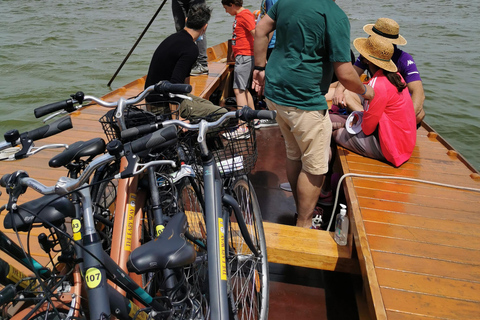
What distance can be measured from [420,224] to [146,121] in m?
1.73

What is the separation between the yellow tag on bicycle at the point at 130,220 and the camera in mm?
1809

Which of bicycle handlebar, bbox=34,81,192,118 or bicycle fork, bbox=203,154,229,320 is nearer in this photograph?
bicycle fork, bbox=203,154,229,320

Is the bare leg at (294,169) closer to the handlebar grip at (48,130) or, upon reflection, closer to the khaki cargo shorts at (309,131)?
the khaki cargo shorts at (309,131)

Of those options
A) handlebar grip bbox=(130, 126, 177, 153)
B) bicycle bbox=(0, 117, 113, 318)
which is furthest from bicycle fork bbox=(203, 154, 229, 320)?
bicycle bbox=(0, 117, 113, 318)

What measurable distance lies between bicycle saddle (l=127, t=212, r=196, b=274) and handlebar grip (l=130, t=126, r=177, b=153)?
344 millimetres

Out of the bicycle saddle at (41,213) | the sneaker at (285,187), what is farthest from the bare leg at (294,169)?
the bicycle saddle at (41,213)

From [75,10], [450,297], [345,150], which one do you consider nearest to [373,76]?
[345,150]

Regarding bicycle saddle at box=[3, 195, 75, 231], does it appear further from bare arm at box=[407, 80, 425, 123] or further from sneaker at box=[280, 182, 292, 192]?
bare arm at box=[407, 80, 425, 123]

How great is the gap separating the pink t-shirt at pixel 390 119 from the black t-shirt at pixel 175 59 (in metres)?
1.38

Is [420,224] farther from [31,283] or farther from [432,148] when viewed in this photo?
[31,283]

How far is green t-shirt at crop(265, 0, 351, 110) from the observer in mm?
2242

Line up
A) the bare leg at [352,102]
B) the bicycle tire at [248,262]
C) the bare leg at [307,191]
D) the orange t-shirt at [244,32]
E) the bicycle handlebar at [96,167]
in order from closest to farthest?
the bicycle handlebar at [96,167] < the bicycle tire at [248,262] < the bare leg at [307,191] < the bare leg at [352,102] < the orange t-shirt at [244,32]

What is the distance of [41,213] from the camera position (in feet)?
4.63

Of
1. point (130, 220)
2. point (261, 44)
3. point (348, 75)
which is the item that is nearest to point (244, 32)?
point (261, 44)
